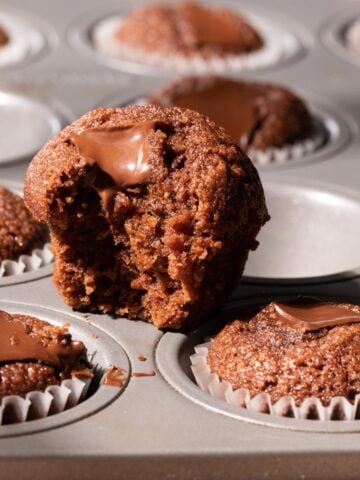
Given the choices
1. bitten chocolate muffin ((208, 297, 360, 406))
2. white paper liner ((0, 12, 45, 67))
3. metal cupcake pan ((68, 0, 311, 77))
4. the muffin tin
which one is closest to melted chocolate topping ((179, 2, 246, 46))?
metal cupcake pan ((68, 0, 311, 77))

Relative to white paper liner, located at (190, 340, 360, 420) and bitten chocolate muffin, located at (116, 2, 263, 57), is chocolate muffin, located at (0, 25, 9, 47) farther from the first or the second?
white paper liner, located at (190, 340, 360, 420)

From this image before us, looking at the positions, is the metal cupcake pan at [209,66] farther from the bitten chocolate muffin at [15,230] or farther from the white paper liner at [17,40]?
the bitten chocolate muffin at [15,230]

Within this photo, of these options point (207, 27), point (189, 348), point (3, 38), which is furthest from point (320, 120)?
point (189, 348)

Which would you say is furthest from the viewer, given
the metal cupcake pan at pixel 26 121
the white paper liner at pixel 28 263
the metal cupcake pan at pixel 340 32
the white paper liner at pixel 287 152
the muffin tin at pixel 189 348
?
the metal cupcake pan at pixel 340 32

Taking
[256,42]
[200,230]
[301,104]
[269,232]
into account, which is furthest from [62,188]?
[256,42]

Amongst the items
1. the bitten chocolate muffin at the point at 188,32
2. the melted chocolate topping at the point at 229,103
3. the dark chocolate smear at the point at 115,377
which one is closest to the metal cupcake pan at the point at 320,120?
the melted chocolate topping at the point at 229,103

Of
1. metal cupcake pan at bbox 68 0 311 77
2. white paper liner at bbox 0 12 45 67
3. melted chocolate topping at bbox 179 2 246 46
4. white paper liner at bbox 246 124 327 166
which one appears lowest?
white paper liner at bbox 0 12 45 67
